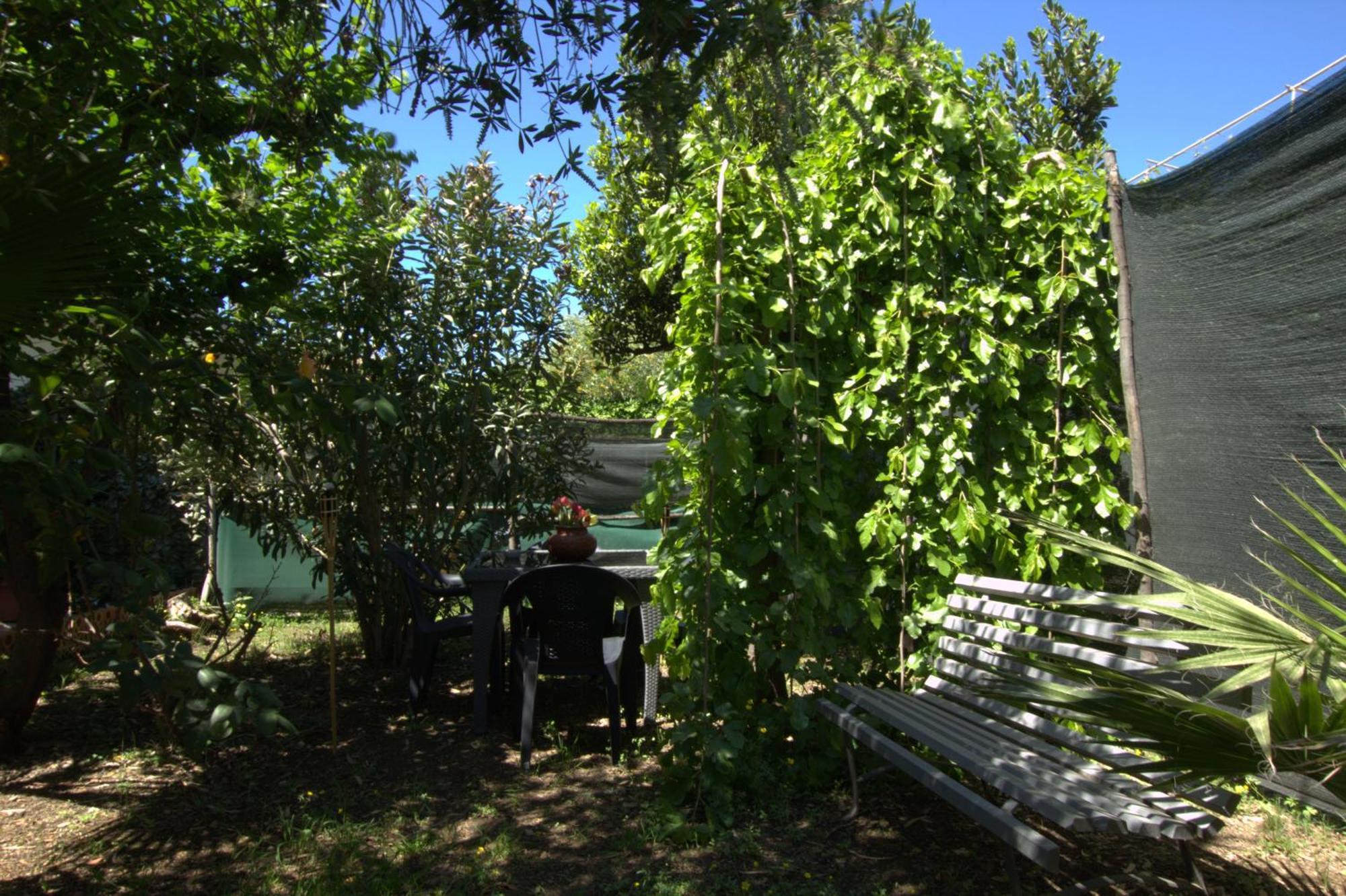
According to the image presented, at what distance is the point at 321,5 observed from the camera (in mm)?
2906

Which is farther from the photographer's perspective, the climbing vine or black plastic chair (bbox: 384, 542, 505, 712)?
black plastic chair (bbox: 384, 542, 505, 712)

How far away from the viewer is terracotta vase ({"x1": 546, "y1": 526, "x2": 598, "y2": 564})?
4.47 m

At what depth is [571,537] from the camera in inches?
176

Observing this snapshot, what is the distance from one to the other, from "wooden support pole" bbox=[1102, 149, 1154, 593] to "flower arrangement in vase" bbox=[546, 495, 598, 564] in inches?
91.1

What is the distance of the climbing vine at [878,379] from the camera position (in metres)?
3.41

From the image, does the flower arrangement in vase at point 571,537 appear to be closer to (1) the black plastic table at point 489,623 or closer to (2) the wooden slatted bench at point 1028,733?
(1) the black plastic table at point 489,623

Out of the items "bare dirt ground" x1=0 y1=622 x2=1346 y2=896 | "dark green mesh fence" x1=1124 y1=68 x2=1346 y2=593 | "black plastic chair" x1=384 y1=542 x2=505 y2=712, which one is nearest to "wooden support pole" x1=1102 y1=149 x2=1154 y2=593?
"dark green mesh fence" x1=1124 y1=68 x2=1346 y2=593

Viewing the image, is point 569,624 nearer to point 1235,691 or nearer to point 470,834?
point 470,834

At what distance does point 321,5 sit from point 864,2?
172cm

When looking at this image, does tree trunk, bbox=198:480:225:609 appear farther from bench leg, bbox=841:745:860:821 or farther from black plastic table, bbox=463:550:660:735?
bench leg, bbox=841:745:860:821

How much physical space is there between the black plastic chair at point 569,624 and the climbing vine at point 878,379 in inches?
19.8

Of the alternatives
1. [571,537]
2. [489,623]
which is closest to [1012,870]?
[489,623]

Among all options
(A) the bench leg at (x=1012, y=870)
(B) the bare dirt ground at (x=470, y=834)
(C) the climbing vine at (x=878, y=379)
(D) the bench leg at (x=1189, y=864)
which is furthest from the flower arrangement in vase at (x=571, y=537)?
(D) the bench leg at (x=1189, y=864)

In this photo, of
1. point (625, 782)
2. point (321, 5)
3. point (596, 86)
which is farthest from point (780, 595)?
point (321, 5)
